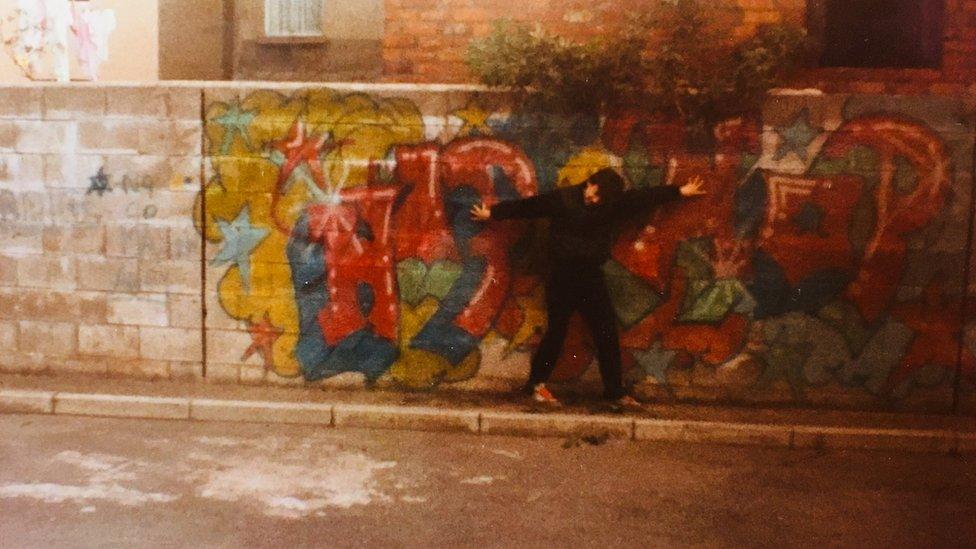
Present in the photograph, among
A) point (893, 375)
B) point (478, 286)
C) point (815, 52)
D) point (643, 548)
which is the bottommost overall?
point (643, 548)

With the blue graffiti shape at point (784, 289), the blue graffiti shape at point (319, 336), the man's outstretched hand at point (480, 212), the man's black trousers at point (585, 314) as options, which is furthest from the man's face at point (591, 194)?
the blue graffiti shape at point (319, 336)

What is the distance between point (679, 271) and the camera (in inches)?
292

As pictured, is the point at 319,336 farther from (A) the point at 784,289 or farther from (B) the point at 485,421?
(A) the point at 784,289

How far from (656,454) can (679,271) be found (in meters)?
1.63

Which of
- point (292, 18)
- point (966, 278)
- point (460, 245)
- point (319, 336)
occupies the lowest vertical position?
point (319, 336)

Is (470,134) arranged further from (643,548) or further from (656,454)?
(643,548)

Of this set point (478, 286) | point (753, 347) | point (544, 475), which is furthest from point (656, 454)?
point (478, 286)

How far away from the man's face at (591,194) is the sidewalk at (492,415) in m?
1.65

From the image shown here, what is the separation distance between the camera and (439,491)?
5656mm

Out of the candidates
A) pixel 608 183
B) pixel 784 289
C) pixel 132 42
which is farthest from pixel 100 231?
pixel 784 289

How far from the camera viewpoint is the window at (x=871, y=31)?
876 cm

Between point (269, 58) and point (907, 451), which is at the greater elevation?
point (269, 58)

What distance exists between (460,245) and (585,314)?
3.97ft

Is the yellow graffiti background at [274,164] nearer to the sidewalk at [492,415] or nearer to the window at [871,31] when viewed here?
the sidewalk at [492,415]
